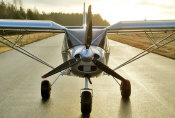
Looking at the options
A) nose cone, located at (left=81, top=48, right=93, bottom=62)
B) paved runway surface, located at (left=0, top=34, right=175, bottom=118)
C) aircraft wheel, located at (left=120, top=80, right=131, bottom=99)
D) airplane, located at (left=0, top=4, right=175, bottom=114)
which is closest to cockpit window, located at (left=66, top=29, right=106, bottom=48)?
airplane, located at (left=0, top=4, right=175, bottom=114)

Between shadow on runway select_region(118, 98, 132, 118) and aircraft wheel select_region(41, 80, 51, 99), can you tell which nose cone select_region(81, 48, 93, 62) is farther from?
aircraft wheel select_region(41, 80, 51, 99)

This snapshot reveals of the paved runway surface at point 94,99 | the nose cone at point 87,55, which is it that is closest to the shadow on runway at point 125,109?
the paved runway surface at point 94,99

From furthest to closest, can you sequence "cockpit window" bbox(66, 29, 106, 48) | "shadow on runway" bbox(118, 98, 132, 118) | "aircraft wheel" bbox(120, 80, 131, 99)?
"aircraft wheel" bbox(120, 80, 131, 99) < "cockpit window" bbox(66, 29, 106, 48) < "shadow on runway" bbox(118, 98, 132, 118)

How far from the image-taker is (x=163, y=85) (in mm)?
7785

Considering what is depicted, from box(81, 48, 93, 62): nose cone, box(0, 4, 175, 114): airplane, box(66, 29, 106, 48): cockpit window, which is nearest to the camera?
box(81, 48, 93, 62): nose cone

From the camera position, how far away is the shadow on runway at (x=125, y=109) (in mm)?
4929

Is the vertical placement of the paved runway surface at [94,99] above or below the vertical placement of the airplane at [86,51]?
below

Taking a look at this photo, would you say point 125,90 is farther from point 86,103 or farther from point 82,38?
point 82,38

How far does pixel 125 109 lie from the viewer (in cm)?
531

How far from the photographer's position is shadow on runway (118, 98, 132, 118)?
4929mm

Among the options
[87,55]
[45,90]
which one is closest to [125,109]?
[87,55]

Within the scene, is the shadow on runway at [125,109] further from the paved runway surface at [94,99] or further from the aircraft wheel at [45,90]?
the aircraft wheel at [45,90]

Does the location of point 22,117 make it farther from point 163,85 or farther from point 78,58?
point 163,85

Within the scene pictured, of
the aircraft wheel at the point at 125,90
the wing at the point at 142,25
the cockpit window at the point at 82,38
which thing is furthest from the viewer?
the wing at the point at 142,25
